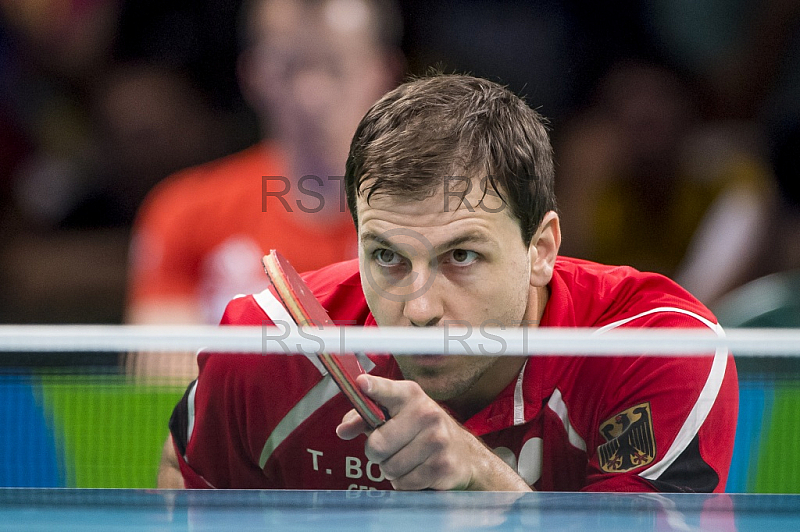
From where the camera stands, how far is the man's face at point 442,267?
186cm

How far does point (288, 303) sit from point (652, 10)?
3730 mm

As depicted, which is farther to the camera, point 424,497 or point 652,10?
point 652,10

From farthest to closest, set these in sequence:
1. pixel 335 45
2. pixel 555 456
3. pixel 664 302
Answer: pixel 335 45, pixel 664 302, pixel 555 456

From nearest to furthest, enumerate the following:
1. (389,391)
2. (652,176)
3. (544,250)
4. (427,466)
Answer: (389,391), (427,466), (544,250), (652,176)

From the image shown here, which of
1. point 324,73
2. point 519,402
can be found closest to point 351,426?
point 519,402

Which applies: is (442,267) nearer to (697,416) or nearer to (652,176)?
(697,416)

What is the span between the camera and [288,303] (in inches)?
68.6

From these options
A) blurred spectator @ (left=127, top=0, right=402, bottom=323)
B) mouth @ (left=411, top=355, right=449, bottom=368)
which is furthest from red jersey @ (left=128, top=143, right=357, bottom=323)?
mouth @ (left=411, top=355, right=449, bottom=368)

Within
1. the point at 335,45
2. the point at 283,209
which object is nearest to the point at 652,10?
the point at 335,45

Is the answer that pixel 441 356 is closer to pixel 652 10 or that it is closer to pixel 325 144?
pixel 325 144

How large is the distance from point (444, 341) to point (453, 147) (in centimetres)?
41

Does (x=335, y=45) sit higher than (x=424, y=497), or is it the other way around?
(x=335, y=45)

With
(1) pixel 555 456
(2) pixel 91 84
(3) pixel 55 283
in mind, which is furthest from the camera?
(2) pixel 91 84

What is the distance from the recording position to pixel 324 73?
3.51 meters
